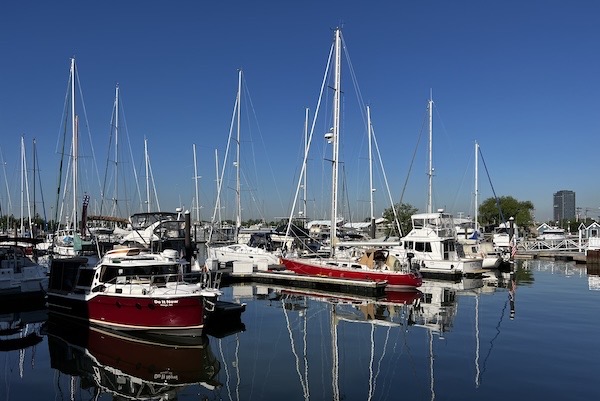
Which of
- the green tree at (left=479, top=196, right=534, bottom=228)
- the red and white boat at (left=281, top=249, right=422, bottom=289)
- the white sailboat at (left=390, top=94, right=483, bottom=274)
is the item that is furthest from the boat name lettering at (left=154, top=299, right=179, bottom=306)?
the green tree at (left=479, top=196, right=534, bottom=228)

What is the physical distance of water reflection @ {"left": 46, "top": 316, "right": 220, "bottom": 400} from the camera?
48.2ft

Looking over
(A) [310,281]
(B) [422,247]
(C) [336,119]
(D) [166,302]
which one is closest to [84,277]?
(D) [166,302]

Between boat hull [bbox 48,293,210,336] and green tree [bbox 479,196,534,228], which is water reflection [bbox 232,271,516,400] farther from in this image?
green tree [bbox 479,196,534,228]

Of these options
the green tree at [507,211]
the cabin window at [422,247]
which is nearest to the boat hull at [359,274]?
the cabin window at [422,247]

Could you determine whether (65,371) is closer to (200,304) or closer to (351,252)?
(200,304)

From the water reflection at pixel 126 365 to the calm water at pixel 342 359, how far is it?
0.12 ft

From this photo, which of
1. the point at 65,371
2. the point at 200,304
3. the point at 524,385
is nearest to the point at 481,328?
the point at 524,385

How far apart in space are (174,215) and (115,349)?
23.9 m

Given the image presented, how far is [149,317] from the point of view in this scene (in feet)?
66.0

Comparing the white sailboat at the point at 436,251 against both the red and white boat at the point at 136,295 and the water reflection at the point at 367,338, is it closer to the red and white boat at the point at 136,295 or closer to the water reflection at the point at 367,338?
the water reflection at the point at 367,338

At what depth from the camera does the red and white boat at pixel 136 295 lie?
65.3 feet

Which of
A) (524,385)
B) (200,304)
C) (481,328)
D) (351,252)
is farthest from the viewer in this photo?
(351,252)

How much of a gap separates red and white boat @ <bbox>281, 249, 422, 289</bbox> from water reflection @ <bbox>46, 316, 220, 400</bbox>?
15462 mm

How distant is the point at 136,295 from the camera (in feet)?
66.7
